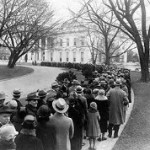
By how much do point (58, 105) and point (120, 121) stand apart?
3.84m

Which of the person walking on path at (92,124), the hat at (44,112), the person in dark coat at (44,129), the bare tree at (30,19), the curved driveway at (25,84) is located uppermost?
the bare tree at (30,19)

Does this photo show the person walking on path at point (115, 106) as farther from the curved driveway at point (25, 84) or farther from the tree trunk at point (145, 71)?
the tree trunk at point (145, 71)

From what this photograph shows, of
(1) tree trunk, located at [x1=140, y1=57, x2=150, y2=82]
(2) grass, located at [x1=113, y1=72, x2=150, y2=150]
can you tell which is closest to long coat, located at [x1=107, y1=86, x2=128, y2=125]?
(2) grass, located at [x1=113, y1=72, x2=150, y2=150]

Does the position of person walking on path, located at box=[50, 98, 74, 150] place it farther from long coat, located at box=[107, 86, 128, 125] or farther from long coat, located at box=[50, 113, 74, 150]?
long coat, located at box=[107, 86, 128, 125]

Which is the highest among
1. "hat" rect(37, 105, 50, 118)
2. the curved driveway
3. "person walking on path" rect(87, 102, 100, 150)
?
"hat" rect(37, 105, 50, 118)

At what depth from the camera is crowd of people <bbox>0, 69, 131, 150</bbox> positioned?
4.39m

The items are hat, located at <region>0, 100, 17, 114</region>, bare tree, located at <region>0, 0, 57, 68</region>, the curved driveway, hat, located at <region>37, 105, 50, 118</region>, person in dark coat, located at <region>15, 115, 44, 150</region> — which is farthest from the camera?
bare tree, located at <region>0, 0, 57, 68</region>

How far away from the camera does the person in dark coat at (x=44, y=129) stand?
5172mm

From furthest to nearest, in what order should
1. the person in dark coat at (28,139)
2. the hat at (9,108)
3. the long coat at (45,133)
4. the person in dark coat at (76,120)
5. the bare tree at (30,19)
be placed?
the bare tree at (30,19) < the person in dark coat at (76,120) < the hat at (9,108) < the long coat at (45,133) < the person in dark coat at (28,139)

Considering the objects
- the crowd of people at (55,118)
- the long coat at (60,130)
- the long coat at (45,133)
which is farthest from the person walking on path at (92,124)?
the long coat at (45,133)

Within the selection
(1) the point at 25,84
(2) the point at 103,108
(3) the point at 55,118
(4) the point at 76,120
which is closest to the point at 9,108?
(3) the point at 55,118

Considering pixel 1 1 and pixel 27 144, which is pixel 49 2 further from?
pixel 27 144

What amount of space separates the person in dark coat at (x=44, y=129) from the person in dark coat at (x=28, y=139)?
68 cm

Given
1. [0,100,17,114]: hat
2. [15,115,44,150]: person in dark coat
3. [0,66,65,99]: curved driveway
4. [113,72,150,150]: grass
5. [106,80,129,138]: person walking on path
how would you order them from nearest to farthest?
[15,115,44,150]: person in dark coat
[0,100,17,114]: hat
[113,72,150,150]: grass
[106,80,129,138]: person walking on path
[0,66,65,99]: curved driveway
